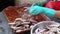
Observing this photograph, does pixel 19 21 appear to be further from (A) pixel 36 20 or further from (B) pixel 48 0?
(B) pixel 48 0

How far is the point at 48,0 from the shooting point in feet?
5.13

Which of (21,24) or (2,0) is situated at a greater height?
(2,0)

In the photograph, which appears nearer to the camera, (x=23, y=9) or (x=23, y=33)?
(x=23, y=33)

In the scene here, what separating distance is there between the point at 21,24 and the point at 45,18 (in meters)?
0.23

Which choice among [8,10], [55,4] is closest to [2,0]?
[8,10]

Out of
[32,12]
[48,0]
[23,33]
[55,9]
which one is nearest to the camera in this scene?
[23,33]

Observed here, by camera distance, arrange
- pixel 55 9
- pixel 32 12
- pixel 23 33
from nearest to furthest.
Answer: pixel 23 33 → pixel 32 12 → pixel 55 9

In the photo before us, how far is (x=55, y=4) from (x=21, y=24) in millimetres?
512

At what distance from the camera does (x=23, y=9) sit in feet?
4.56

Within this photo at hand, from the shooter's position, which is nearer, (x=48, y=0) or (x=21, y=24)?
(x=21, y=24)

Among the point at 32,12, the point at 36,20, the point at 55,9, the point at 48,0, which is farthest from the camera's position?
the point at 48,0

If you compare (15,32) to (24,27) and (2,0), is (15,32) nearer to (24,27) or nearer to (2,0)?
(24,27)

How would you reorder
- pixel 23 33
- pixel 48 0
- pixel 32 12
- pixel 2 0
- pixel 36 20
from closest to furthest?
pixel 23 33 < pixel 36 20 < pixel 32 12 < pixel 48 0 < pixel 2 0

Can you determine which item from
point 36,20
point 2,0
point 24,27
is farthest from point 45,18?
point 2,0
